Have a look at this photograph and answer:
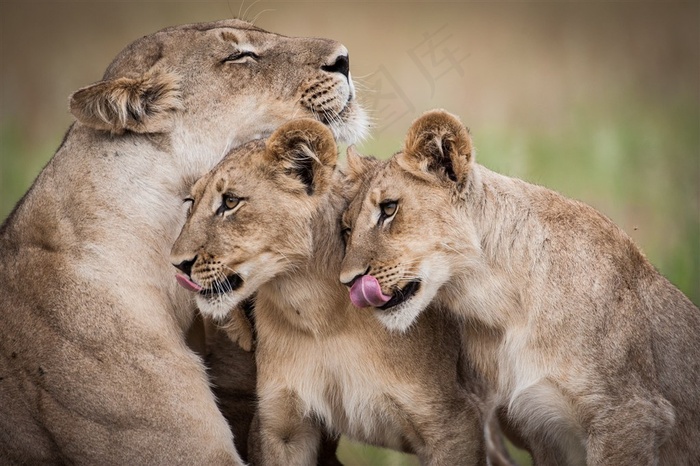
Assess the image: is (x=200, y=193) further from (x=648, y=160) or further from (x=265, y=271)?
(x=648, y=160)

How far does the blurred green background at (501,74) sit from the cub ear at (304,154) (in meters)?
5.10

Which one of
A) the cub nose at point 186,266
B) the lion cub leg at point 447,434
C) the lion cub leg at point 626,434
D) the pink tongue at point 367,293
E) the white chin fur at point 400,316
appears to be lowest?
the lion cub leg at point 626,434

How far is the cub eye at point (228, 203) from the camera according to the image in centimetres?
582

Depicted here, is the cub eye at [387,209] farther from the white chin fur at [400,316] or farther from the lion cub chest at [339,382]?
the lion cub chest at [339,382]

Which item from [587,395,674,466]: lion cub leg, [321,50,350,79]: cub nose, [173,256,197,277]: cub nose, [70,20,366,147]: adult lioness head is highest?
[70,20,366,147]: adult lioness head

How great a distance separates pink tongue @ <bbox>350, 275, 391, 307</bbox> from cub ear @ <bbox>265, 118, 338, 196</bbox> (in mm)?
546

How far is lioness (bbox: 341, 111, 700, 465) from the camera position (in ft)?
18.7

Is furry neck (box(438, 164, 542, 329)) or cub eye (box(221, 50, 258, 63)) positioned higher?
cub eye (box(221, 50, 258, 63))

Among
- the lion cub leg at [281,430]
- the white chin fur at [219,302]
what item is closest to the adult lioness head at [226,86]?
the white chin fur at [219,302]

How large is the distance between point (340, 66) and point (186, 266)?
1.38 m

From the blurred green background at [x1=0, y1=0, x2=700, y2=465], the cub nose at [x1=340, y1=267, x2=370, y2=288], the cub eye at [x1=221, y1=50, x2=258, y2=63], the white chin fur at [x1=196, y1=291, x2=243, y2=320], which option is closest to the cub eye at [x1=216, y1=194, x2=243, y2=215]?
the white chin fur at [x1=196, y1=291, x2=243, y2=320]

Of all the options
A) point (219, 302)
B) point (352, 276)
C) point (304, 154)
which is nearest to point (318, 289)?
point (352, 276)

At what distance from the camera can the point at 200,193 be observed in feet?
19.5

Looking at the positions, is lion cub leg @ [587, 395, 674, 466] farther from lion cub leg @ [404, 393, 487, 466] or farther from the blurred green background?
the blurred green background
